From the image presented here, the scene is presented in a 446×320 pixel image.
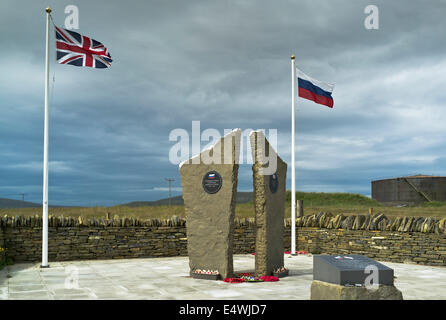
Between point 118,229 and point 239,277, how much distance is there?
19.4ft

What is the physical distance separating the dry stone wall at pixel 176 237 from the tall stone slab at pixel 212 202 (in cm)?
479

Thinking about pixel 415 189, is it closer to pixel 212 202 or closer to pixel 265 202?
pixel 265 202

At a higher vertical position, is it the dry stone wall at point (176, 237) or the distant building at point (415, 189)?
the distant building at point (415, 189)

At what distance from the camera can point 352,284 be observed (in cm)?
641

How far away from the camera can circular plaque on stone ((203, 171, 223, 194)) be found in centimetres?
1091

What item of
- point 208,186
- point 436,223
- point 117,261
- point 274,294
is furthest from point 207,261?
point 436,223

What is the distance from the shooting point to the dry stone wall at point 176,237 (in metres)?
13.9

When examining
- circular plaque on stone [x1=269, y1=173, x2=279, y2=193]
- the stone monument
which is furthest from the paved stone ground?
circular plaque on stone [x1=269, y1=173, x2=279, y2=193]

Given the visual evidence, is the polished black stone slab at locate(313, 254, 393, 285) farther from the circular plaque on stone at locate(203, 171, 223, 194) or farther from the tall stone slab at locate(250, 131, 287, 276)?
the circular plaque on stone at locate(203, 171, 223, 194)

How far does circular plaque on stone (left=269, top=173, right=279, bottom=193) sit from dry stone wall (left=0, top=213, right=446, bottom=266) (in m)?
5.23

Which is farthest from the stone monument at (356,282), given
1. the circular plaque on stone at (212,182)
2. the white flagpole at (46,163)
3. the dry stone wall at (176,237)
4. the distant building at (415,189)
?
the distant building at (415,189)

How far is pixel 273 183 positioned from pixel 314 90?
610 centimetres

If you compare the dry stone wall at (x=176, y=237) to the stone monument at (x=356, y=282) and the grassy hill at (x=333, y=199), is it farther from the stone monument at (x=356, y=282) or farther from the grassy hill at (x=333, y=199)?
the grassy hill at (x=333, y=199)

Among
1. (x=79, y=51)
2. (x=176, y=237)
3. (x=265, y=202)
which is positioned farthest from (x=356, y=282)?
(x=79, y=51)
